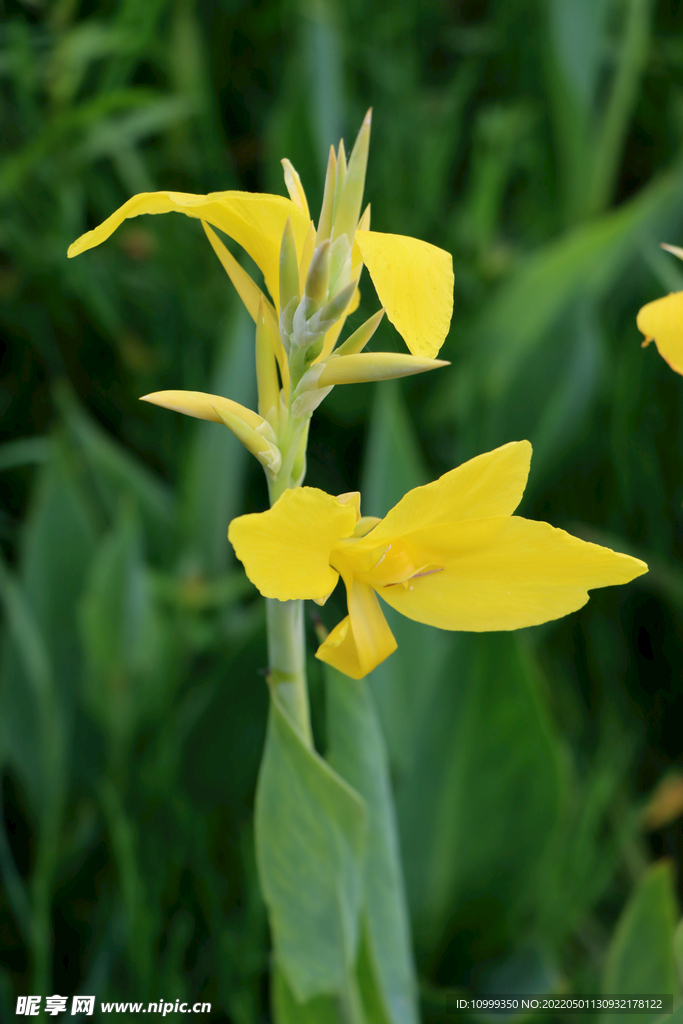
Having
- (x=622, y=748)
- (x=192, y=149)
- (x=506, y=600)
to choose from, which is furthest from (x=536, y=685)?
(x=192, y=149)

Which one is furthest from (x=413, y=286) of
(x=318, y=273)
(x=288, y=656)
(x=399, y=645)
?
(x=399, y=645)

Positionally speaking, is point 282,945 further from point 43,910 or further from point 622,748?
point 622,748

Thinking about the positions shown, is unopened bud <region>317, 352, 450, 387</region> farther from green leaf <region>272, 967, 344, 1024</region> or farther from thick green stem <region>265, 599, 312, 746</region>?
green leaf <region>272, 967, 344, 1024</region>

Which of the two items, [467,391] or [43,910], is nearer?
[43,910]

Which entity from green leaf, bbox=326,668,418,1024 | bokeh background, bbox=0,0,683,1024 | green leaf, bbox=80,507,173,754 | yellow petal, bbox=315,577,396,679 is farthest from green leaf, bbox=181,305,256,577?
yellow petal, bbox=315,577,396,679

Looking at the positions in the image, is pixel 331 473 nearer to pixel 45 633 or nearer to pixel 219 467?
pixel 219 467

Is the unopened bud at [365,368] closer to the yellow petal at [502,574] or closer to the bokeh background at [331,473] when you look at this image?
the yellow petal at [502,574]

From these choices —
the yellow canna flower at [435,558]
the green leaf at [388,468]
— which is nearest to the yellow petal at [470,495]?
the yellow canna flower at [435,558]
